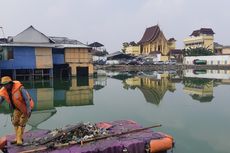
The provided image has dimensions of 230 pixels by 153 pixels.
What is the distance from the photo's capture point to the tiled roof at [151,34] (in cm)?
6406

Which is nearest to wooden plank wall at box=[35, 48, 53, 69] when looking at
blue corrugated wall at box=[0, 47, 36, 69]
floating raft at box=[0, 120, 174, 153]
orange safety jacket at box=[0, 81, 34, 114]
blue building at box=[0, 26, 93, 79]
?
blue building at box=[0, 26, 93, 79]

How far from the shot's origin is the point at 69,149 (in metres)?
6.48

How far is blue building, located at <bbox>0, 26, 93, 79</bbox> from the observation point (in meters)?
28.7

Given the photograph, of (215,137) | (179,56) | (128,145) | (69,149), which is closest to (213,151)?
(215,137)

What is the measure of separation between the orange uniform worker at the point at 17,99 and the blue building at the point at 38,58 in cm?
2303

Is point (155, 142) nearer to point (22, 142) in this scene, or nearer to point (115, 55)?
point (22, 142)

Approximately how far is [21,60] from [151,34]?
135ft

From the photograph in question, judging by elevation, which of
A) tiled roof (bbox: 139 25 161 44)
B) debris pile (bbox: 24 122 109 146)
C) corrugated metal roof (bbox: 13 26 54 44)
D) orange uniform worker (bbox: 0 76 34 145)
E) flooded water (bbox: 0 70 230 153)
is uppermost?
tiled roof (bbox: 139 25 161 44)

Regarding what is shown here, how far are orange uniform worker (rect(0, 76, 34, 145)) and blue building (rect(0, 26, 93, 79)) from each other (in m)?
23.0

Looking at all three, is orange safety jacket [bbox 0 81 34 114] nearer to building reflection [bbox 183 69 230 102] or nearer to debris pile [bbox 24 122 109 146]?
debris pile [bbox 24 122 109 146]

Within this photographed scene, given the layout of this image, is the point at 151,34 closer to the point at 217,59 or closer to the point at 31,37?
the point at 217,59

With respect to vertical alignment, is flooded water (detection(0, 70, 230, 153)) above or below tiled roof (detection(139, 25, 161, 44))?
below

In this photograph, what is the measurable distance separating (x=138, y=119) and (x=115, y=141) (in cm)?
502

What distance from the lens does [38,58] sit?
96.8 ft
